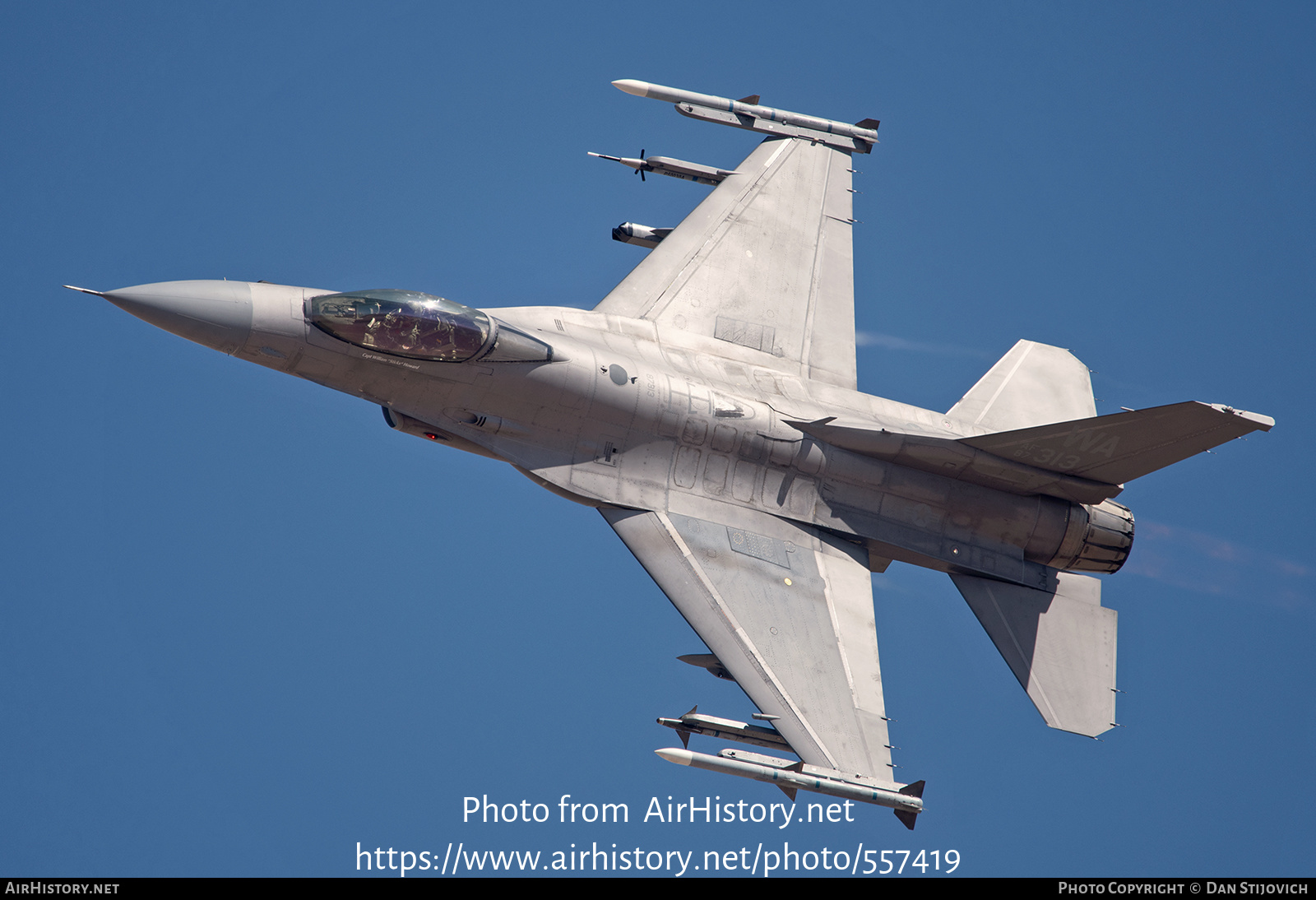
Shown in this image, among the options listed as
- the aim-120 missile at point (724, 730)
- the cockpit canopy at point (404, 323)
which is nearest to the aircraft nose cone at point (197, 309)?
the cockpit canopy at point (404, 323)

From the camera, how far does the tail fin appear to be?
2362 cm

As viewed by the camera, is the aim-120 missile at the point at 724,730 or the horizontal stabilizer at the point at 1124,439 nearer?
the aim-120 missile at the point at 724,730

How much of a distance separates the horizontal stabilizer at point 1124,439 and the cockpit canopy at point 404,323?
8.07 meters

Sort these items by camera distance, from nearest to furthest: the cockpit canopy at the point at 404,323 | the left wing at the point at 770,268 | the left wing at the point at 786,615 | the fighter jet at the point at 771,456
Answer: the cockpit canopy at the point at 404,323, the fighter jet at the point at 771,456, the left wing at the point at 786,615, the left wing at the point at 770,268

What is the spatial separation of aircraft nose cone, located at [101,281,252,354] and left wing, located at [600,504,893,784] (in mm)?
6167

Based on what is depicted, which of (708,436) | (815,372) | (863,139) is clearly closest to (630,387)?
(708,436)

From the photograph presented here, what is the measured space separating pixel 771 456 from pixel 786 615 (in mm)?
2527

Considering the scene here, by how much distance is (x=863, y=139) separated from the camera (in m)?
26.4

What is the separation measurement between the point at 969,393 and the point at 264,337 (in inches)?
475

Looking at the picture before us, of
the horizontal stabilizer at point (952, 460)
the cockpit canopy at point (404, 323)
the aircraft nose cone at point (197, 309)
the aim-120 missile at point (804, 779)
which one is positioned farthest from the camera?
the horizontal stabilizer at point (952, 460)

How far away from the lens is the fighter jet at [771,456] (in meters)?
19.6

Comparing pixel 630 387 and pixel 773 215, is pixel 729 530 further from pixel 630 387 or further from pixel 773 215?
pixel 773 215

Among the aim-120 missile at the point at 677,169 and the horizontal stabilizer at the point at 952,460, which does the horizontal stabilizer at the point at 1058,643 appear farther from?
the aim-120 missile at the point at 677,169

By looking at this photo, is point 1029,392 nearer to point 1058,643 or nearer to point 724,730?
point 1058,643
